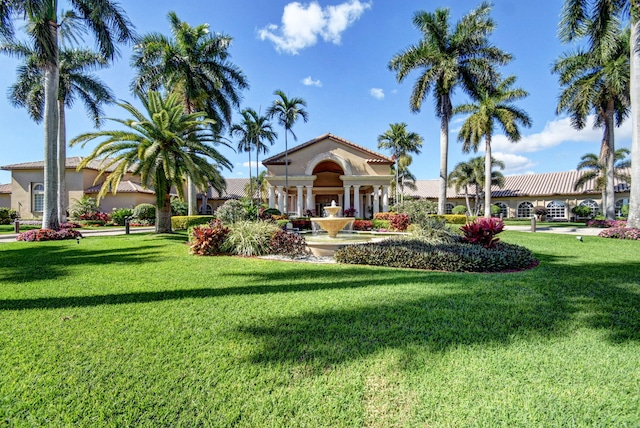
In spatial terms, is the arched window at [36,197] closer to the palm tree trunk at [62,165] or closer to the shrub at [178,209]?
the palm tree trunk at [62,165]

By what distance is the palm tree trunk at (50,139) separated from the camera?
14031 mm

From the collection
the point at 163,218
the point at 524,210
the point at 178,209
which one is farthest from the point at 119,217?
the point at 524,210

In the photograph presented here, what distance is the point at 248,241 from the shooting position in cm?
982

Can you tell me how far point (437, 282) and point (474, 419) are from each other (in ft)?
12.6

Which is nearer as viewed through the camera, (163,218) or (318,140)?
(163,218)

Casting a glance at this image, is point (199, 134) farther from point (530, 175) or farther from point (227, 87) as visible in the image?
point (530, 175)

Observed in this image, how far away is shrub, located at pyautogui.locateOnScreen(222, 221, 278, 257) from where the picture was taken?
31.9ft

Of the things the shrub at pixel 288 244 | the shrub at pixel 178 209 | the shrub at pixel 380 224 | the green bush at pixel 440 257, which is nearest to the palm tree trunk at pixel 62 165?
the shrub at pixel 178 209

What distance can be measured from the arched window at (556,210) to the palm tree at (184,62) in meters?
41.8

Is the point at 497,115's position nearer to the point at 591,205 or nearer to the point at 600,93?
the point at 600,93

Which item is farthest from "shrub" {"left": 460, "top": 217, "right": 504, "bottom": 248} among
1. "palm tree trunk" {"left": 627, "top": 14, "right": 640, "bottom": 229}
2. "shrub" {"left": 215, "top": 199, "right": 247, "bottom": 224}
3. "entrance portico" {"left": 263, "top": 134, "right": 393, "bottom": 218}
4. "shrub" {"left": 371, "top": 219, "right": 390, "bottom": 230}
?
"entrance portico" {"left": 263, "top": 134, "right": 393, "bottom": 218}

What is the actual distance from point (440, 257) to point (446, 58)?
19.8 metres

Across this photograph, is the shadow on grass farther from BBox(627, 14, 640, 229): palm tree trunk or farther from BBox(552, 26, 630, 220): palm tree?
BBox(552, 26, 630, 220): palm tree

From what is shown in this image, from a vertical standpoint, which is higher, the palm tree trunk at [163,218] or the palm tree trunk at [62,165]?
the palm tree trunk at [62,165]
